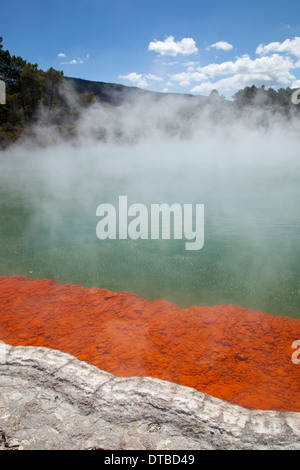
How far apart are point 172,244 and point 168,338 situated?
265 cm

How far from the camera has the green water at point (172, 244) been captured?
4137 mm

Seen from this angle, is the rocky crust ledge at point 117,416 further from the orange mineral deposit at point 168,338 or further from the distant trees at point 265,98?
the distant trees at point 265,98

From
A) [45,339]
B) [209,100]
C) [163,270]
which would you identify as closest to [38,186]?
[163,270]

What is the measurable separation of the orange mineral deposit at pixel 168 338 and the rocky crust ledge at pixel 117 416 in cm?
50

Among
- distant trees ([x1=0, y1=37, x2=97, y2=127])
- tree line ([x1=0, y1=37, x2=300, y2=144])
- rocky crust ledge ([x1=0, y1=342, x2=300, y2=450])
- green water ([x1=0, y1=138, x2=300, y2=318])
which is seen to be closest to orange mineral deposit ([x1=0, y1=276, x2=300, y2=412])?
green water ([x1=0, y1=138, x2=300, y2=318])

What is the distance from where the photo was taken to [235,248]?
17.6 ft

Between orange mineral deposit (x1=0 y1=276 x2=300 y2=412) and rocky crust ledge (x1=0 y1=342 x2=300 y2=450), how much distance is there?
0.50 metres

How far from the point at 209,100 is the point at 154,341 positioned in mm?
27758

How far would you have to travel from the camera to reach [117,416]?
6.01ft

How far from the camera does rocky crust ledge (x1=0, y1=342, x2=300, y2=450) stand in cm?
167

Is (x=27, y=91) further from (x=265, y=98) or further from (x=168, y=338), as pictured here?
(x=168, y=338)

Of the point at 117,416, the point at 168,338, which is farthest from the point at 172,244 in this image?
the point at 117,416
